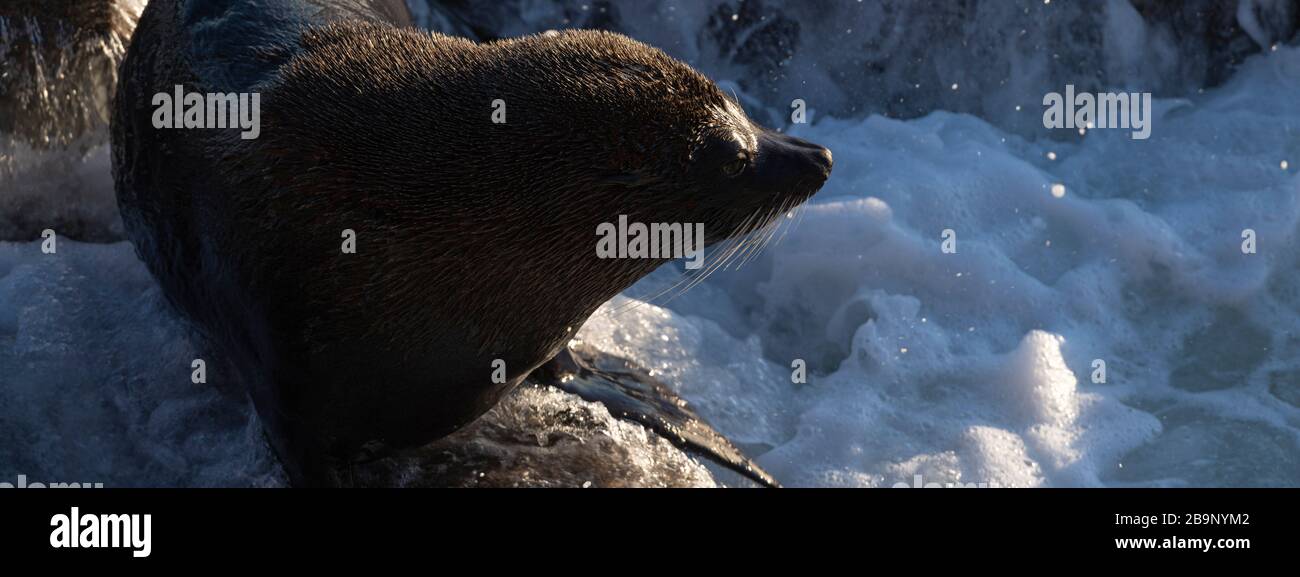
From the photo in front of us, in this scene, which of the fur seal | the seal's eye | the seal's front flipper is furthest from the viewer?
the seal's front flipper

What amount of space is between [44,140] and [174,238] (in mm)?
2183

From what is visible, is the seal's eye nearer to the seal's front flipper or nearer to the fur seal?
the fur seal

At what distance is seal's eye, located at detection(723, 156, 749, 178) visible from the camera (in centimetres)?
410

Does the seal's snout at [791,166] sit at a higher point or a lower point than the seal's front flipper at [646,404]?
higher

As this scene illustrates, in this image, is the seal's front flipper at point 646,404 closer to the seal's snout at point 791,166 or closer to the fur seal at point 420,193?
the fur seal at point 420,193

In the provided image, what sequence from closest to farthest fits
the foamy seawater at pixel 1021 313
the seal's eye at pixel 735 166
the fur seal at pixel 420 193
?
1. the fur seal at pixel 420 193
2. the seal's eye at pixel 735 166
3. the foamy seawater at pixel 1021 313

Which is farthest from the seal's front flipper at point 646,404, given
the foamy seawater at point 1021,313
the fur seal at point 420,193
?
the fur seal at point 420,193

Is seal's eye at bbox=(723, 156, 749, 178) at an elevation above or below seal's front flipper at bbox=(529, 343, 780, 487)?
above

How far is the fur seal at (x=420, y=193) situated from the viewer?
397 cm

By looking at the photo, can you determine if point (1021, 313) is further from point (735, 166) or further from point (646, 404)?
point (735, 166)

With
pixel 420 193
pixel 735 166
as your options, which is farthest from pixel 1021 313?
pixel 420 193

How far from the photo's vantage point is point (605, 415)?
5.14 metres

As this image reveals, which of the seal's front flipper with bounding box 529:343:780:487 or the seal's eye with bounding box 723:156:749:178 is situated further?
the seal's front flipper with bounding box 529:343:780:487

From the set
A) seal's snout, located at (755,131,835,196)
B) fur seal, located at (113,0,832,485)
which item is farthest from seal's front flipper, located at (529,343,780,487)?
seal's snout, located at (755,131,835,196)
